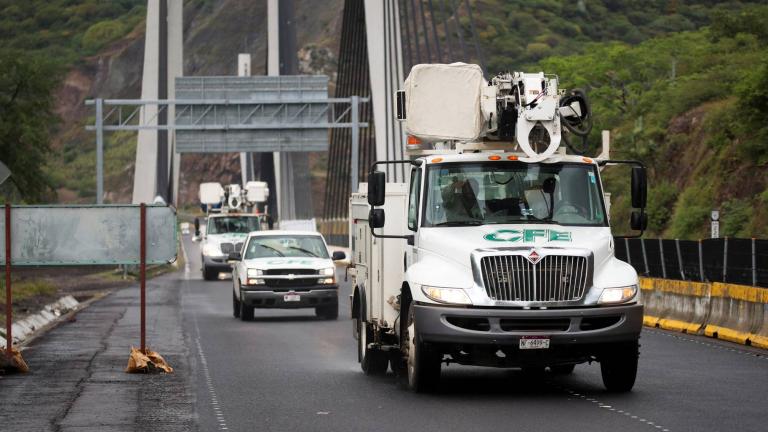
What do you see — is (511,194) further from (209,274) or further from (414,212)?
(209,274)

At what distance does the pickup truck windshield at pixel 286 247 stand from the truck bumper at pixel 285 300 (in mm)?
1167

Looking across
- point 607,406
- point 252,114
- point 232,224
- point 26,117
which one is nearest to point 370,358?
point 607,406

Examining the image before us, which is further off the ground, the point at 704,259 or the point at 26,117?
the point at 26,117

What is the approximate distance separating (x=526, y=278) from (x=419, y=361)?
54.4 inches

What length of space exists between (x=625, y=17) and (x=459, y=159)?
134 metres

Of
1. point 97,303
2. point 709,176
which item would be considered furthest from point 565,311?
point 709,176

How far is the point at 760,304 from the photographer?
21422 mm

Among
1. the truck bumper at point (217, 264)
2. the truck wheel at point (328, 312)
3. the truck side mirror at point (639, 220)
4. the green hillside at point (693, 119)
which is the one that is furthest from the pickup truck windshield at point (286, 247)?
the truck bumper at point (217, 264)

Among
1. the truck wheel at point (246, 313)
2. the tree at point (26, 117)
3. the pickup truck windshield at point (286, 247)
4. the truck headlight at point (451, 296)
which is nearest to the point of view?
the truck headlight at point (451, 296)

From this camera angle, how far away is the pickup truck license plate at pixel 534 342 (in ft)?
47.3

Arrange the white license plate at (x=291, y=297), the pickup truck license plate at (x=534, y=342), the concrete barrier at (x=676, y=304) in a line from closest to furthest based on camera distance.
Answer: the pickup truck license plate at (x=534, y=342) < the concrete barrier at (x=676, y=304) < the white license plate at (x=291, y=297)

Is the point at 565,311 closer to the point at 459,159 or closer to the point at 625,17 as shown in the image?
the point at 459,159

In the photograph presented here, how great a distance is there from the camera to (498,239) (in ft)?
48.6

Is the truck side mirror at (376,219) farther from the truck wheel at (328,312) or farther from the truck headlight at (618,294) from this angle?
the truck wheel at (328,312)
